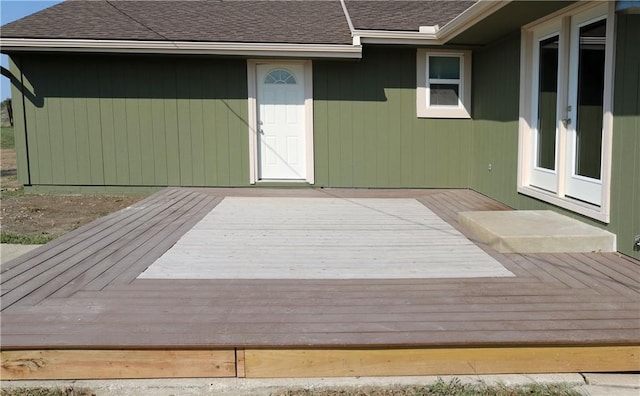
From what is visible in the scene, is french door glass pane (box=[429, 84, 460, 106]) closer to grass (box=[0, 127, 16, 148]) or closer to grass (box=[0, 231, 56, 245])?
grass (box=[0, 231, 56, 245])

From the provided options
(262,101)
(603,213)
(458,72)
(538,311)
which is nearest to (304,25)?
(262,101)

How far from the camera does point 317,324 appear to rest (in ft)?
9.13

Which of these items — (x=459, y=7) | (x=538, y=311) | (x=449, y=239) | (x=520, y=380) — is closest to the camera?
(x=520, y=380)

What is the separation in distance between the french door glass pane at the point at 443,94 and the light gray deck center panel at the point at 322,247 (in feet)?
7.31

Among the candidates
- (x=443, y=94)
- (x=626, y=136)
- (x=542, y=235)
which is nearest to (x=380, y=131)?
(x=443, y=94)

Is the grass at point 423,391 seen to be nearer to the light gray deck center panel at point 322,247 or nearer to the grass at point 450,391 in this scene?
the grass at point 450,391

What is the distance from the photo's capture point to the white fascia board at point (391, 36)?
24.0ft

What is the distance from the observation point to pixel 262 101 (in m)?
8.04

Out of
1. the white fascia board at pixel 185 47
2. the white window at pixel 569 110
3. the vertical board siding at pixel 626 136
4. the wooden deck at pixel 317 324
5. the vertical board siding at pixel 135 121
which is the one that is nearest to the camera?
the wooden deck at pixel 317 324

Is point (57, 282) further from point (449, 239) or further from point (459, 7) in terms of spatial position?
point (459, 7)

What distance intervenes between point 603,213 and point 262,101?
5179mm

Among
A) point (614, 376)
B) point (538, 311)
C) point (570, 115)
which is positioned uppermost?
point (570, 115)

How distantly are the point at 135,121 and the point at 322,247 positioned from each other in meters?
4.70

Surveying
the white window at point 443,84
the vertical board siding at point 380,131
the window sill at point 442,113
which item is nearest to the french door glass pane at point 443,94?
the white window at point 443,84
